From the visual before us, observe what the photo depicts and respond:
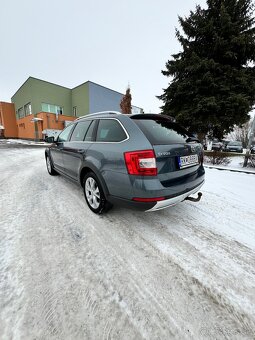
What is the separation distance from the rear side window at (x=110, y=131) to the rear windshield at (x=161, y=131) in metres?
0.27

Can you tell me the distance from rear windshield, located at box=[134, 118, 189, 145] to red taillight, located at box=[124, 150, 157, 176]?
0.21m

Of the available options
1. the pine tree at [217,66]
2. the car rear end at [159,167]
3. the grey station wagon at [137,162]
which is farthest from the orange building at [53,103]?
the car rear end at [159,167]

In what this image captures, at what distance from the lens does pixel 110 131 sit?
248 cm

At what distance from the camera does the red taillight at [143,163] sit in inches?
76.0

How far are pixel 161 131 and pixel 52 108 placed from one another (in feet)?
101

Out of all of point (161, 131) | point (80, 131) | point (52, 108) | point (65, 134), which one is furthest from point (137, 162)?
point (52, 108)

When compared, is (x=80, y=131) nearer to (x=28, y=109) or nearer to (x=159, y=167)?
(x=159, y=167)

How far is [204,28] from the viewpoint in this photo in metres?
9.61

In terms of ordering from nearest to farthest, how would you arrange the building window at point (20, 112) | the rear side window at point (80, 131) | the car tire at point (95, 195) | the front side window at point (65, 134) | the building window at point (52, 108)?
the car tire at point (95, 195), the rear side window at point (80, 131), the front side window at point (65, 134), the building window at point (52, 108), the building window at point (20, 112)

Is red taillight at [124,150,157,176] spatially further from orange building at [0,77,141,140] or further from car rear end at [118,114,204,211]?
orange building at [0,77,141,140]

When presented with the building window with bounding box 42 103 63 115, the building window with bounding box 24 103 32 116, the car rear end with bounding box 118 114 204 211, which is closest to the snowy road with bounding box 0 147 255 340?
the car rear end with bounding box 118 114 204 211

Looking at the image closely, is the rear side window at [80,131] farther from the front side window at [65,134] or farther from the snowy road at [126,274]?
the snowy road at [126,274]

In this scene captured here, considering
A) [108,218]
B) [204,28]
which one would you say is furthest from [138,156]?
[204,28]

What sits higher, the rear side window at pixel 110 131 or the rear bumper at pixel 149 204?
the rear side window at pixel 110 131
